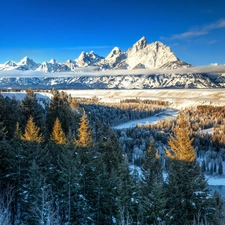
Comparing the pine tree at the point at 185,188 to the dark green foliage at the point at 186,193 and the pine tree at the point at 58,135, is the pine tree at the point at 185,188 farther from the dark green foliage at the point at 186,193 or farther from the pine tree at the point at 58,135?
the pine tree at the point at 58,135

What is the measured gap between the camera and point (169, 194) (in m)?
22.3

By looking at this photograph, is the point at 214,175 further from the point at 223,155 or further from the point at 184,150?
the point at 184,150

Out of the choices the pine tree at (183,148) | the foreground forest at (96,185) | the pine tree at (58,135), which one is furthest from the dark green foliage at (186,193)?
the pine tree at (58,135)

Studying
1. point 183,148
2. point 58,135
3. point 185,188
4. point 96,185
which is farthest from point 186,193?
point 58,135

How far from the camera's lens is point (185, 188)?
2153 cm

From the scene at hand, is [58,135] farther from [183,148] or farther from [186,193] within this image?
[186,193]

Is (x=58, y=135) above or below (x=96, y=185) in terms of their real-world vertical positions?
above

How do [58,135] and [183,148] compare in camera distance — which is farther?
[58,135]

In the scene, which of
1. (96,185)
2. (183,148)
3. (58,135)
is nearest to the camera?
(183,148)

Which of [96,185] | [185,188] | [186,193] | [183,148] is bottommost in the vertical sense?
[96,185]

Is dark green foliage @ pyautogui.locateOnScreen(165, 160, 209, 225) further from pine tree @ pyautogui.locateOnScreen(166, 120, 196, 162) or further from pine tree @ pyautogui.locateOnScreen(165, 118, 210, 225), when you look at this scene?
pine tree @ pyautogui.locateOnScreen(166, 120, 196, 162)

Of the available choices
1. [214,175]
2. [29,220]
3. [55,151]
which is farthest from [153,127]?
[29,220]

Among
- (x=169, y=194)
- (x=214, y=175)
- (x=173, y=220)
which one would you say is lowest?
(x=214, y=175)

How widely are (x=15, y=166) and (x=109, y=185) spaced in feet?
31.0
